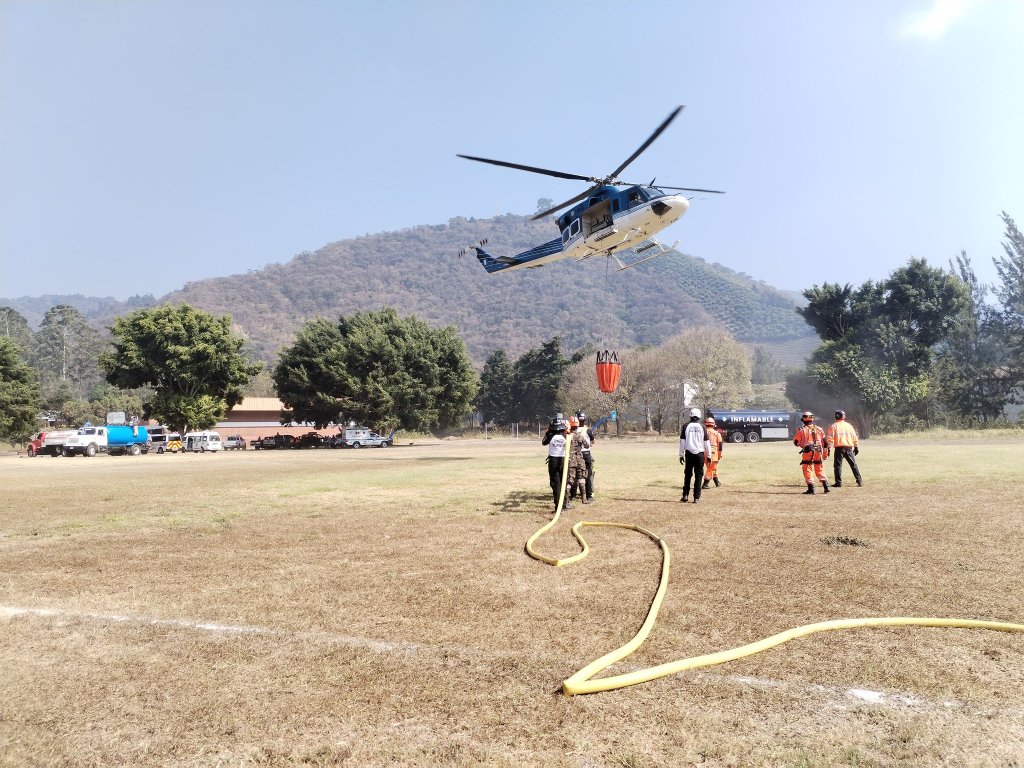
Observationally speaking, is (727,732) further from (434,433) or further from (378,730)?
(434,433)

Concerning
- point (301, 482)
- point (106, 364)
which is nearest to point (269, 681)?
point (301, 482)

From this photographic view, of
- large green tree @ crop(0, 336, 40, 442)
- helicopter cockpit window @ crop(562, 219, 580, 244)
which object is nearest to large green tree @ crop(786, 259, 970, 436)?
helicopter cockpit window @ crop(562, 219, 580, 244)

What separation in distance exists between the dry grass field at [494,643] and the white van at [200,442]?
40601 mm

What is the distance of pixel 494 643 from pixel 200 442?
50646 mm

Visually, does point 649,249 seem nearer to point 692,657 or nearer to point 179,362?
point 692,657

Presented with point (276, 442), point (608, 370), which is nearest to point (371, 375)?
point (276, 442)

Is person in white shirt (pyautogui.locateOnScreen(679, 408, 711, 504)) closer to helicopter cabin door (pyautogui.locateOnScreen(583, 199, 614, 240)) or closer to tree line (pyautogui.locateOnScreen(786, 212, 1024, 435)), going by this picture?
helicopter cabin door (pyautogui.locateOnScreen(583, 199, 614, 240))

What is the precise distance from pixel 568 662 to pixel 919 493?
42.7 feet

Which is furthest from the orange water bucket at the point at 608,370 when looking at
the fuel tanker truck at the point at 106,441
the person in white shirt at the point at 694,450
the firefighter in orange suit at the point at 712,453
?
the fuel tanker truck at the point at 106,441

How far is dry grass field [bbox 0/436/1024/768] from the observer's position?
382 cm

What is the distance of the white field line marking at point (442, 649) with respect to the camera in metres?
4.20

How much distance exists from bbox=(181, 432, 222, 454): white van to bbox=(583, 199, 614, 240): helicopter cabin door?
37531 millimetres

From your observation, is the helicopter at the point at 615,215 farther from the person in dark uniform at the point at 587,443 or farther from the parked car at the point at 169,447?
the parked car at the point at 169,447

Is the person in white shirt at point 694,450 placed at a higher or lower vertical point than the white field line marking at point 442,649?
higher
